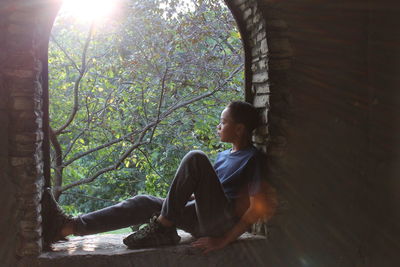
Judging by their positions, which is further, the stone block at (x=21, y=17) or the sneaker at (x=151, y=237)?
the sneaker at (x=151, y=237)

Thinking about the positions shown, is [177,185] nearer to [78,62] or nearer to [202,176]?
[202,176]

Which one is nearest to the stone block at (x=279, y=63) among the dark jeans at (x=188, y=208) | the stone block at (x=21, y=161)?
the dark jeans at (x=188, y=208)

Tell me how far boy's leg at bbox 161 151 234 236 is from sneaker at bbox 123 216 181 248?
0.24ft

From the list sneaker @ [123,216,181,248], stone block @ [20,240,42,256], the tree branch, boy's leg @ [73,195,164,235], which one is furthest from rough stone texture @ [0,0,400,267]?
the tree branch

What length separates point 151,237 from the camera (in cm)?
213

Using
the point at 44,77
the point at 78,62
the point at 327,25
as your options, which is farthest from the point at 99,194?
the point at 327,25

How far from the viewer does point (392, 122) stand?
2451 millimetres

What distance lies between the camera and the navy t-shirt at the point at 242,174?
2.20 m

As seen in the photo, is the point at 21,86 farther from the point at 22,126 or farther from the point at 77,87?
the point at 77,87

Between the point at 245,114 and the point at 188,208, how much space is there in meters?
0.63

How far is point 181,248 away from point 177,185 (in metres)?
0.35

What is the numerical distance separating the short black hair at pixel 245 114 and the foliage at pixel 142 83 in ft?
3.43

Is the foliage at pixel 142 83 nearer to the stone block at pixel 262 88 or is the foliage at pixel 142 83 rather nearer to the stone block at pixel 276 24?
the stone block at pixel 262 88

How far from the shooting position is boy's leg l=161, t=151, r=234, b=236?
2.09m
